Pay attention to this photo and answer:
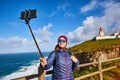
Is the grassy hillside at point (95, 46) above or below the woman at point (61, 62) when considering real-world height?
above

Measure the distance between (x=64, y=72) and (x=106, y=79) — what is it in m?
8.07

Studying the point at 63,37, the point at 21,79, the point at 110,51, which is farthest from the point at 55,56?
the point at 110,51

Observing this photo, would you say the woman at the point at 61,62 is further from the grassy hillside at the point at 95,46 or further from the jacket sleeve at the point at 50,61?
the grassy hillside at the point at 95,46

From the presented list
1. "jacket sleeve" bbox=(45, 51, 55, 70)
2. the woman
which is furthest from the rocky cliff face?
"jacket sleeve" bbox=(45, 51, 55, 70)

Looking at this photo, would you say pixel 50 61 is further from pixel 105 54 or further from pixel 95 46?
pixel 95 46

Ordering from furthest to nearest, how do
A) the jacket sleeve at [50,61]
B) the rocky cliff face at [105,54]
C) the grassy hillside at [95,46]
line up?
the grassy hillside at [95,46] → the rocky cliff face at [105,54] → the jacket sleeve at [50,61]

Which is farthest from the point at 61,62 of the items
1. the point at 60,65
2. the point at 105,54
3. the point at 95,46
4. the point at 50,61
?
the point at 95,46

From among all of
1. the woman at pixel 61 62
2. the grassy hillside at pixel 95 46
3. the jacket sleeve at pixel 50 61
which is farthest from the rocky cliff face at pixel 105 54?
the jacket sleeve at pixel 50 61

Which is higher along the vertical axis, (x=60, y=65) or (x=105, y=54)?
(x=105, y=54)

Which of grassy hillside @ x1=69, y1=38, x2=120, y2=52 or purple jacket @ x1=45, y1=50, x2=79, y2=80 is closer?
purple jacket @ x1=45, y1=50, x2=79, y2=80

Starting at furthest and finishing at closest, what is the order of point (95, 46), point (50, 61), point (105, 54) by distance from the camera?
point (95, 46) < point (105, 54) < point (50, 61)

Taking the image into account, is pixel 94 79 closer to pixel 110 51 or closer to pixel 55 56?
pixel 55 56

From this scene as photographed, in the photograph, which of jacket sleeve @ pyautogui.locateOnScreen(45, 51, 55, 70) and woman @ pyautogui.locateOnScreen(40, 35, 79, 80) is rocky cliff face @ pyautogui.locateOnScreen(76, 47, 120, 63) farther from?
jacket sleeve @ pyautogui.locateOnScreen(45, 51, 55, 70)

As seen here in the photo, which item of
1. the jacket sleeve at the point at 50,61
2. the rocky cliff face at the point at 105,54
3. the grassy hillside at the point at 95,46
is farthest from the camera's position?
the grassy hillside at the point at 95,46
